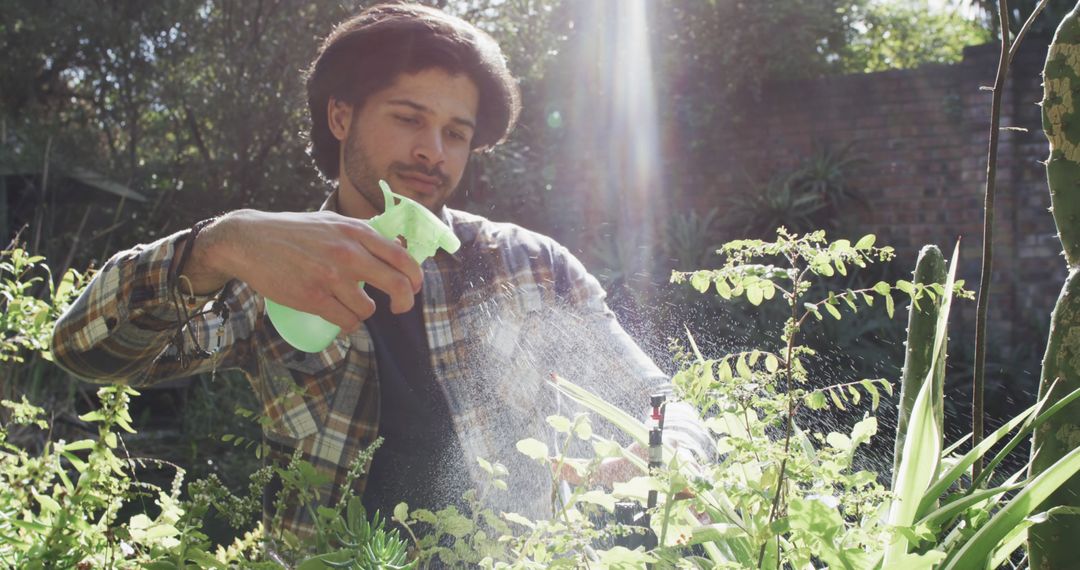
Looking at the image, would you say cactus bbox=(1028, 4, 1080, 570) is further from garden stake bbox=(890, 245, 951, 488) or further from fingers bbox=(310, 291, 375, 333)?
fingers bbox=(310, 291, 375, 333)

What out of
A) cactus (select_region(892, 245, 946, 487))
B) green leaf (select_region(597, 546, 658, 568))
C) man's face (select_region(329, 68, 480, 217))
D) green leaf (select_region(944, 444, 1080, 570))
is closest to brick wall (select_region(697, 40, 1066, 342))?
man's face (select_region(329, 68, 480, 217))

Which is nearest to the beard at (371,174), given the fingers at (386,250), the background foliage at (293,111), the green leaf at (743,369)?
the fingers at (386,250)

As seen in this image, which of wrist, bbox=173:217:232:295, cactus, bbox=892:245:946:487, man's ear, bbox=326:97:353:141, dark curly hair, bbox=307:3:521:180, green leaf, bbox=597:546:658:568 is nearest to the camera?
green leaf, bbox=597:546:658:568

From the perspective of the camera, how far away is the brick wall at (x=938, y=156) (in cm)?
681

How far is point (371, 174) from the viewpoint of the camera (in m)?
2.31

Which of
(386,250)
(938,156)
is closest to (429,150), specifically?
(386,250)

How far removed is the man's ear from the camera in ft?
8.24

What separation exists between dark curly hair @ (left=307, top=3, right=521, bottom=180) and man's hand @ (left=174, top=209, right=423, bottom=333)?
137cm

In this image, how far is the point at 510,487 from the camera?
2.00 meters

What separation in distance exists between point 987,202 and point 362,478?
1.46 metres

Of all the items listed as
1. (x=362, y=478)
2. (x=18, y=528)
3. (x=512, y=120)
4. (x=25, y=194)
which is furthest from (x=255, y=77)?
(x=18, y=528)

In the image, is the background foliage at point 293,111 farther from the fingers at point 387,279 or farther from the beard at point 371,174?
the fingers at point 387,279

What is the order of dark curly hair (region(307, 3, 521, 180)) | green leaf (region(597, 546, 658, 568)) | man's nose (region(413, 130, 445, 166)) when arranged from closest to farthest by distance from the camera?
green leaf (region(597, 546, 658, 568)), man's nose (region(413, 130, 445, 166)), dark curly hair (region(307, 3, 521, 180))

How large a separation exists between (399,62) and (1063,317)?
181 centimetres
